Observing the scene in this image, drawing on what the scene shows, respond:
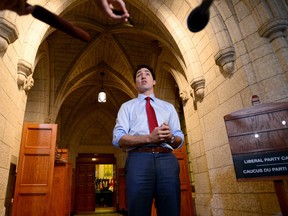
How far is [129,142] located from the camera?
50.4 inches

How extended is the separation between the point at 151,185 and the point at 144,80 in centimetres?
73

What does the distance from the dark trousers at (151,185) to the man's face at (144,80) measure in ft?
1.68

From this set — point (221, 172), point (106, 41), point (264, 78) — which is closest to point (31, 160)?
point (221, 172)

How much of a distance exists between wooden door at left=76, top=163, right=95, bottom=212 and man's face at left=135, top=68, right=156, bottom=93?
1096cm

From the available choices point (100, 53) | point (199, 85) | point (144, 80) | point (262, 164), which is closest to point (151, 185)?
point (144, 80)

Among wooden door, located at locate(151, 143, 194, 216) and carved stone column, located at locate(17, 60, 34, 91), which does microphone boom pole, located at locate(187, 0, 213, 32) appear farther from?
wooden door, located at locate(151, 143, 194, 216)

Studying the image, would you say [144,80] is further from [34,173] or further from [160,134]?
[34,173]

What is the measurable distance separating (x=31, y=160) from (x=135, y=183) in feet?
11.6

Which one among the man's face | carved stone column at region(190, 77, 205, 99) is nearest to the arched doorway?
carved stone column at region(190, 77, 205, 99)

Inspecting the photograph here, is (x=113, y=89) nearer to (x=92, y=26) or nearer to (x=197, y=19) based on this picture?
(x=92, y=26)

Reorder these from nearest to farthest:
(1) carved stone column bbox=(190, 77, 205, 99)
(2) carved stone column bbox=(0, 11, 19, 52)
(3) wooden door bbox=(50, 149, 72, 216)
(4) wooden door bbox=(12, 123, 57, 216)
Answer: (2) carved stone column bbox=(0, 11, 19, 52), (1) carved stone column bbox=(190, 77, 205, 99), (4) wooden door bbox=(12, 123, 57, 216), (3) wooden door bbox=(50, 149, 72, 216)

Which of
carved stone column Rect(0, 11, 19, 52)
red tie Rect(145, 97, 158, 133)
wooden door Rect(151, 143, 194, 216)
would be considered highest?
carved stone column Rect(0, 11, 19, 52)

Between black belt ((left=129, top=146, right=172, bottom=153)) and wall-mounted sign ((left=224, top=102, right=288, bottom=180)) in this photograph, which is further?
wall-mounted sign ((left=224, top=102, right=288, bottom=180))

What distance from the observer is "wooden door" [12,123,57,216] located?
12.6 ft
